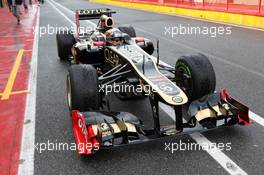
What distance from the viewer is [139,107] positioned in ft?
16.8

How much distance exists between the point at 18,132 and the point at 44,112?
75 cm

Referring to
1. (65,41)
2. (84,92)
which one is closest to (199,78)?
(84,92)

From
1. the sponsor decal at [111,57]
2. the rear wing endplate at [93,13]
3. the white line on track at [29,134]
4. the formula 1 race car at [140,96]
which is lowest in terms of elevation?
the white line on track at [29,134]

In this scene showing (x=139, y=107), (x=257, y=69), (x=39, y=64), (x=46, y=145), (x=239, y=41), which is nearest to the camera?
(x=46, y=145)

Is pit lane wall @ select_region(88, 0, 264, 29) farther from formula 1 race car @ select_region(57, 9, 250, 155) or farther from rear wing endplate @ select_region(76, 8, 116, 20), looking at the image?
formula 1 race car @ select_region(57, 9, 250, 155)

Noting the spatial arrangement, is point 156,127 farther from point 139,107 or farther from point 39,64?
point 39,64

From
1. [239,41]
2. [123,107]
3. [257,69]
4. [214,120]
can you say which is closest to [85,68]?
[123,107]

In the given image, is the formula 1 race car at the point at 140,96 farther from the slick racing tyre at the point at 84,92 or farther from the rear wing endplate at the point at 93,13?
the rear wing endplate at the point at 93,13

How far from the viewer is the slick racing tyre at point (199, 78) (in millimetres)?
4578

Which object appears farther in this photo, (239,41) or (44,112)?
(239,41)

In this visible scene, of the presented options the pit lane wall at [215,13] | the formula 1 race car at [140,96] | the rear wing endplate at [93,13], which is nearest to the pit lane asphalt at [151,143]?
the formula 1 race car at [140,96]

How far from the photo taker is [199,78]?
456cm

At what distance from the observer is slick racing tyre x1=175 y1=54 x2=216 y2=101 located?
4.58 metres

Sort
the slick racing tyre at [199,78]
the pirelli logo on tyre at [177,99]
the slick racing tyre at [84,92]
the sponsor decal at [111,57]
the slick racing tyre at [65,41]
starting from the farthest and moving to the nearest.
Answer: the slick racing tyre at [65,41] < the sponsor decal at [111,57] < the slick racing tyre at [199,78] < the slick racing tyre at [84,92] < the pirelli logo on tyre at [177,99]
